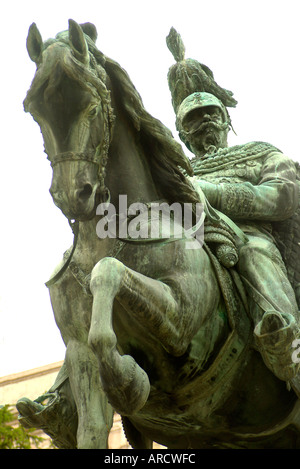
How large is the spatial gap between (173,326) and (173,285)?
0.21m

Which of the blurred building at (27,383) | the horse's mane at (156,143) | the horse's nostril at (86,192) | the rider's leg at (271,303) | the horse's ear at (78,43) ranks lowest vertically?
the blurred building at (27,383)

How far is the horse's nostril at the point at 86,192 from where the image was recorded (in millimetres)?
3250

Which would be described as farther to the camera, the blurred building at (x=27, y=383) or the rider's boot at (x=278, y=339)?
the blurred building at (x=27, y=383)

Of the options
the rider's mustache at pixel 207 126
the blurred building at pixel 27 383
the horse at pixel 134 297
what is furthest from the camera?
the blurred building at pixel 27 383

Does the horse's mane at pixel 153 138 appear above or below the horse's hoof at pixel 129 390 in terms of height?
above

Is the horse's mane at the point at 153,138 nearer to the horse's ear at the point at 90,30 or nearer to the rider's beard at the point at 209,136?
the horse's ear at the point at 90,30

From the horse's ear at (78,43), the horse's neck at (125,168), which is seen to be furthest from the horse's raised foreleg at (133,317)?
the horse's ear at (78,43)

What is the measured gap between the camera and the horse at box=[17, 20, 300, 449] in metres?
3.23

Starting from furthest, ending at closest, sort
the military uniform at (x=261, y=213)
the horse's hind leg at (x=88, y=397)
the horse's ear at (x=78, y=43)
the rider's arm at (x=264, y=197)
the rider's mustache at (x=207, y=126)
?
1. the rider's mustache at (x=207, y=126)
2. the rider's arm at (x=264, y=197)
3. the military uniform at (x=261, y=213)
4. the horse's hind leg at (x=88, y=397)
5. the horse's ear at (x=78, y=43)

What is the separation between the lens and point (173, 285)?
11.5 feet

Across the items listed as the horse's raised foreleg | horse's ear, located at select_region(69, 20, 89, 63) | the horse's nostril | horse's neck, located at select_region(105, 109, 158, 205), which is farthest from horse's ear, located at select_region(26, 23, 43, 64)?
the horse's raised foreleg

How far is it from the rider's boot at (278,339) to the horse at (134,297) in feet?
0.84
